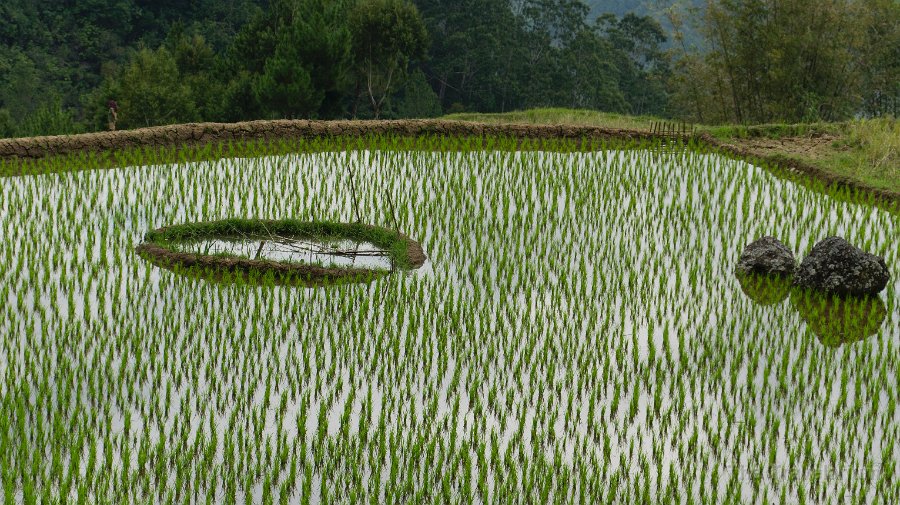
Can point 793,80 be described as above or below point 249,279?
above

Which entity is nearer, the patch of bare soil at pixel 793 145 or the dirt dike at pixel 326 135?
the dirt dike at pixel 326 135

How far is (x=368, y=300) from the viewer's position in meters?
7.42

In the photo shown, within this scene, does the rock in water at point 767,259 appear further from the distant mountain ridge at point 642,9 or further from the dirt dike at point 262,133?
the distant mountain ridge at point 642,9

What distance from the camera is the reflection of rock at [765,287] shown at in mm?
7789

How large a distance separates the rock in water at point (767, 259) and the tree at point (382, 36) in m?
23.3

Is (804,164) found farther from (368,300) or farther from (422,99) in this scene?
(422,99)

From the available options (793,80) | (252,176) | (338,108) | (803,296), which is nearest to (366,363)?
(803,296)

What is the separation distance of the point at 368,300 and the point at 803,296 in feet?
9.98

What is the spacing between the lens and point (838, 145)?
1334cm

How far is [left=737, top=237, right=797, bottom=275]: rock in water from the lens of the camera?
810cm

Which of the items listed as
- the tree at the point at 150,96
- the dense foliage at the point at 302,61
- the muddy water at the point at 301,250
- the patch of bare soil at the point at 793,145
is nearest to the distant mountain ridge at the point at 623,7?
the dense foliage at the point at 302,61

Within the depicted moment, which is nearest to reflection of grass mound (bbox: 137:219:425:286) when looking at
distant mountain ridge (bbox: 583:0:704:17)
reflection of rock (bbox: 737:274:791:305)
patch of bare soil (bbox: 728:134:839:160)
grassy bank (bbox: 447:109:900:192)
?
reflection of rock (bbox: 737:274:791:305)

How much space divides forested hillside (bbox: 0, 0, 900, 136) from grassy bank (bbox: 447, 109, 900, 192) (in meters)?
3.34

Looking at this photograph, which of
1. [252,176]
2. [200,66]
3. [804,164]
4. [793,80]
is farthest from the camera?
[200,66]
